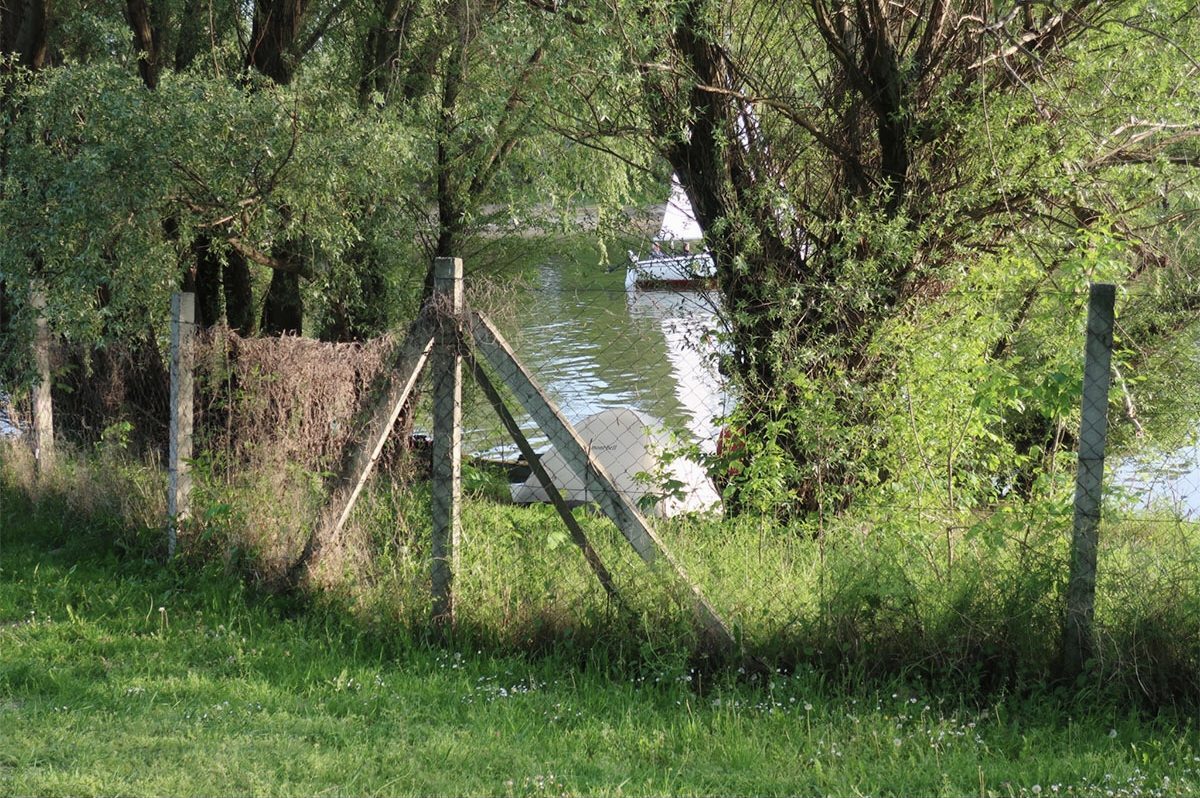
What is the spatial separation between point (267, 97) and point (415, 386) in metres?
3.85

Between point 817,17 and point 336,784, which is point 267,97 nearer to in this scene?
point 817,17

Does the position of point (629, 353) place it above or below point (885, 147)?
below

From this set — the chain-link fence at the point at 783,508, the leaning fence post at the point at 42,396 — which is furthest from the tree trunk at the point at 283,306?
the chain-link fence at the point at 783,508

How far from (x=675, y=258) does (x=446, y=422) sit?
3.97 metres

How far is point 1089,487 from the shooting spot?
5.32 metres

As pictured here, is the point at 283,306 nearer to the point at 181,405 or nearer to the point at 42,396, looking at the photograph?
the point at 42,396

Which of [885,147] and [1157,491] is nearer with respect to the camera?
[1157,491]

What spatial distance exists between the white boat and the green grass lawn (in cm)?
447

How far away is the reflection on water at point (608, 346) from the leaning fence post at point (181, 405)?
2146mm

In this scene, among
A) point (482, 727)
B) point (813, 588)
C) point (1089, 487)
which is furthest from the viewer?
point (813, 588)

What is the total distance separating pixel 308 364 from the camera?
7.51 metres

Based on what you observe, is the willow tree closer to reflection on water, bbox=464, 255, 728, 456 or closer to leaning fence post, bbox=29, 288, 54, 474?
reflection on water, bbox=464, 255, 728, 456

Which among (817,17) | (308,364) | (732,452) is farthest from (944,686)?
(817,17)

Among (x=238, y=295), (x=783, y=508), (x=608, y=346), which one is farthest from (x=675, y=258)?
(x=238, y=295)
